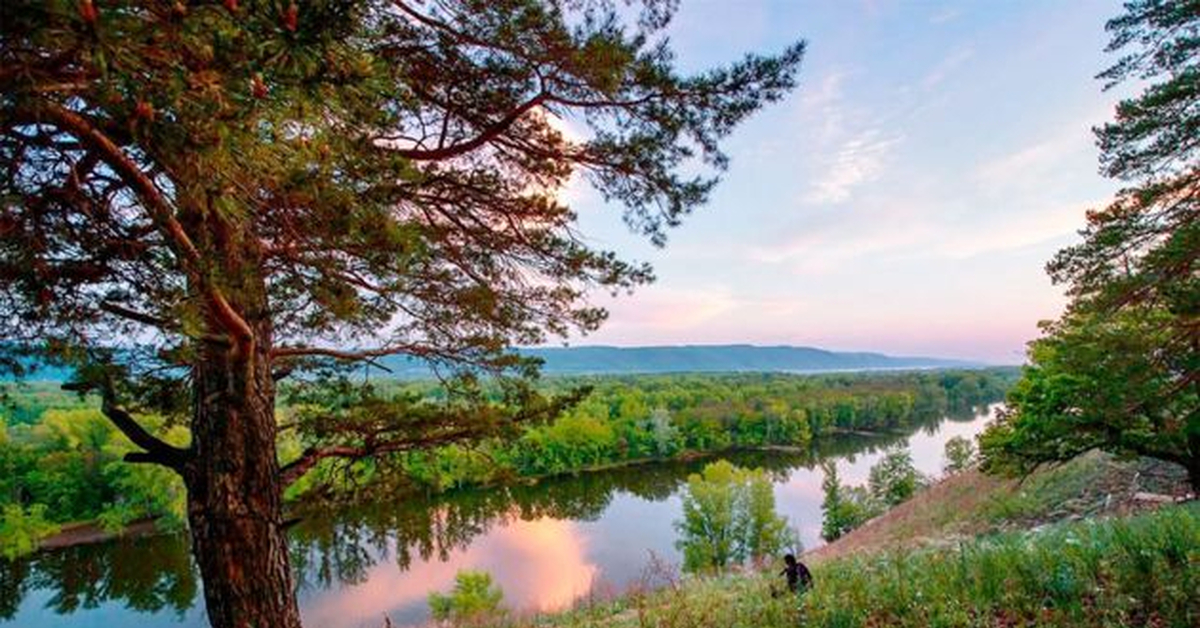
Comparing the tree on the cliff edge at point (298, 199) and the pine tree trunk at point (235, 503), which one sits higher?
the tree on the cliff edge at point (298, 199)

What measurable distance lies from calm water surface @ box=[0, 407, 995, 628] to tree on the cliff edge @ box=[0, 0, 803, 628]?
312cm

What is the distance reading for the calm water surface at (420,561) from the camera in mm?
17656

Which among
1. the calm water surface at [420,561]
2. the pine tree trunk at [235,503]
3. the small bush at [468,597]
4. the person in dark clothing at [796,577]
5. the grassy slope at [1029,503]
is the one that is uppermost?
the pine tree trunk at [235,503]

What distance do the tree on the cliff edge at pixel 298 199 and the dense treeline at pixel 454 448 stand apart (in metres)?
0.58

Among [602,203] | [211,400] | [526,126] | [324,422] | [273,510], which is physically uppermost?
[526,126]

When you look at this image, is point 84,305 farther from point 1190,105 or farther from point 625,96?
point 1190,105

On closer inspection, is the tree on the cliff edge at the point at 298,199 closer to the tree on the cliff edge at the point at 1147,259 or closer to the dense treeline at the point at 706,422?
the tree on the cliff edge at the point at 1147,259

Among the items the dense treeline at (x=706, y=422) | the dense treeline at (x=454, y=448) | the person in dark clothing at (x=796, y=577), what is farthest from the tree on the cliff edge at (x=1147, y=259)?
the dense treeline at (x=706, y=422)

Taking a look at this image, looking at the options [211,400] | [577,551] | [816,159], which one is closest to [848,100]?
[816,159]

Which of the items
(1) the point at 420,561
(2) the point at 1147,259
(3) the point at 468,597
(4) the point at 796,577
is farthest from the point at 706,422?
(4) the point at 796,577

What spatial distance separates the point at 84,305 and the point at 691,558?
72.7 feet

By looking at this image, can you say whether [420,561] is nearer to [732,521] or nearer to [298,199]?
[732,521]

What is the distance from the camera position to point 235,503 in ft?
9.71

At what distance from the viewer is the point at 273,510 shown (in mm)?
3104
